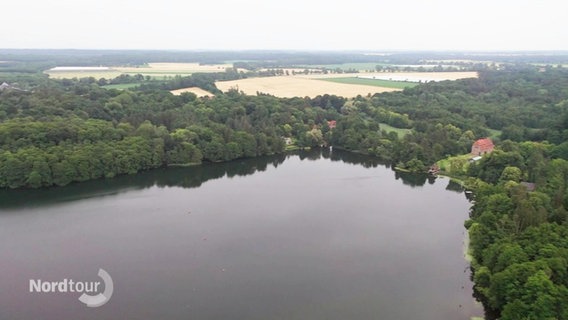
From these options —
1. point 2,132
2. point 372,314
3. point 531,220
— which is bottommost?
point 372,314

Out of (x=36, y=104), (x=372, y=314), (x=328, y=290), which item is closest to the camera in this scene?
(x=372, y=314)

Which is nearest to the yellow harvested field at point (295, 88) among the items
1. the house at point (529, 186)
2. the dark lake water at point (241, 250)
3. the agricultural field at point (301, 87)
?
the agricultural field at point (301, 87)

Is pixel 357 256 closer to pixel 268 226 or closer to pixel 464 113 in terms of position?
pixel 268 226

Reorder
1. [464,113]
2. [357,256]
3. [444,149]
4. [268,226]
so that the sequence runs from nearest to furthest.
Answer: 1. [357,256]
2. [268,226]
3. [444,149]
4. [464,113]

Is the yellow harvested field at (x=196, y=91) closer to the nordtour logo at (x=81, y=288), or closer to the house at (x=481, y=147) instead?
the house at (x=481, y=147)

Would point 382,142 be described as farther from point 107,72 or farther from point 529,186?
point 107,72

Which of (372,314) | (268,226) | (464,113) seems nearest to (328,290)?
(372,314)
